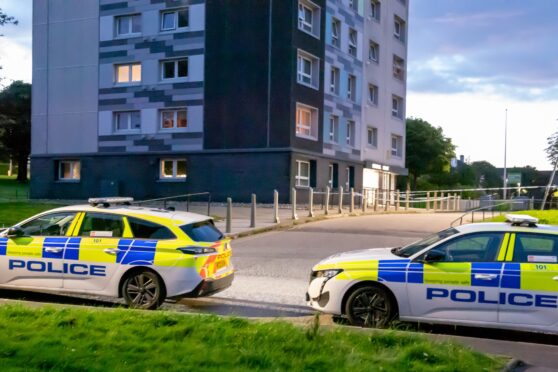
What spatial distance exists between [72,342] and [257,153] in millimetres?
25534

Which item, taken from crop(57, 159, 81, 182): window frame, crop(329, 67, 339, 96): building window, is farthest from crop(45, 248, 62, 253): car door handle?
crop(57, 159, 81, 182): window frame

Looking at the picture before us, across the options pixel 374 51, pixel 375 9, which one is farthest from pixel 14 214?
pixel 375 9

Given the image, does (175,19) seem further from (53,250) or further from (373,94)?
(53,250)

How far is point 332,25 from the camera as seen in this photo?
3562cm

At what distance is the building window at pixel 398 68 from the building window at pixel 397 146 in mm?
4328

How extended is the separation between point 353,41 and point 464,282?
32291 millimetres

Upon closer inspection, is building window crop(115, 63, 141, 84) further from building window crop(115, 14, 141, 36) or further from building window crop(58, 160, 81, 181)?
building window crop(58, 160, 81, 181)

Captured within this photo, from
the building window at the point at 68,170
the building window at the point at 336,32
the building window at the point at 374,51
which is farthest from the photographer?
the building window at the point at 374,51

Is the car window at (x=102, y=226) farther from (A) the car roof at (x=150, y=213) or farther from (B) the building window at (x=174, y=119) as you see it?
(B) the building window at (x=174, y=119)

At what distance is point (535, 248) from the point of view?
25.3ft

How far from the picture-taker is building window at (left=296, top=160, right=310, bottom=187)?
3167 cm

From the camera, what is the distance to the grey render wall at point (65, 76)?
35.3 m

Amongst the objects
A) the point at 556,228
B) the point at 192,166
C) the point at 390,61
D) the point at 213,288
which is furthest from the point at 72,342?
the point at 390,61

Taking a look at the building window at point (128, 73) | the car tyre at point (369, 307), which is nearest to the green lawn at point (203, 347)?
the car tyre at point (369, 307)
